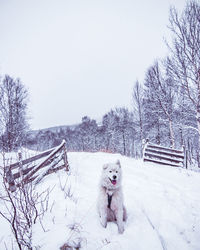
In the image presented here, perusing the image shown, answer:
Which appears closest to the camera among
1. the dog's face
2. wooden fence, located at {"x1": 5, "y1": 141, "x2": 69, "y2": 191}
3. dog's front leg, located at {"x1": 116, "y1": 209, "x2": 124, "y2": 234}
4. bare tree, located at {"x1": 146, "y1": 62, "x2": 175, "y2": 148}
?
dog's front leg, located at {"x1": 116, "y1": 209, "x2": 124, "y2": 234}

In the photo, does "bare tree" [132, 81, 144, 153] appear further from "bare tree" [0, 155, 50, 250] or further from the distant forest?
"bare tree" [0, 155, 50, 250]

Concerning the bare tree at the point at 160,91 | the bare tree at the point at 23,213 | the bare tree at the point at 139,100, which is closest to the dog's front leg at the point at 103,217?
the bare tree at the point at 23,213

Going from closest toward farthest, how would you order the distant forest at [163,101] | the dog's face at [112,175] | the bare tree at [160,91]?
the dog's face at [112,175], the distant forest at [163,101], the bare tree at [160,91]

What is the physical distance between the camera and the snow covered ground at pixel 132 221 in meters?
2.19

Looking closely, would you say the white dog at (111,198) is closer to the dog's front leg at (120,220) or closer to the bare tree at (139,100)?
the dog's front leg at (120,220)

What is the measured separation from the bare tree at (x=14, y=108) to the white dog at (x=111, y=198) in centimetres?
1261

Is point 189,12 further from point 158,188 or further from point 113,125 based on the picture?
point 113,125

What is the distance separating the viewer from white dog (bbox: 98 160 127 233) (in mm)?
2635

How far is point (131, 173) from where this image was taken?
19.3ft

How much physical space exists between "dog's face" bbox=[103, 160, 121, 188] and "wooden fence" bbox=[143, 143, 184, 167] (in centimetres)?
565

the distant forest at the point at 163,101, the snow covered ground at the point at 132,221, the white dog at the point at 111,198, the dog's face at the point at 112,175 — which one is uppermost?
the distant forest at the point at 163,101

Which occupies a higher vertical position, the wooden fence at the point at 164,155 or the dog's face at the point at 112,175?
the dog's face at the point at 112,175

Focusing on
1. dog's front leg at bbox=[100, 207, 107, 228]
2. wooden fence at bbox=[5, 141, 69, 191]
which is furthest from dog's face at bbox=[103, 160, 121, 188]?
wooden fence at bbox=[5, 141, 69, 191]

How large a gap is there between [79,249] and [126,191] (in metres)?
2.47
